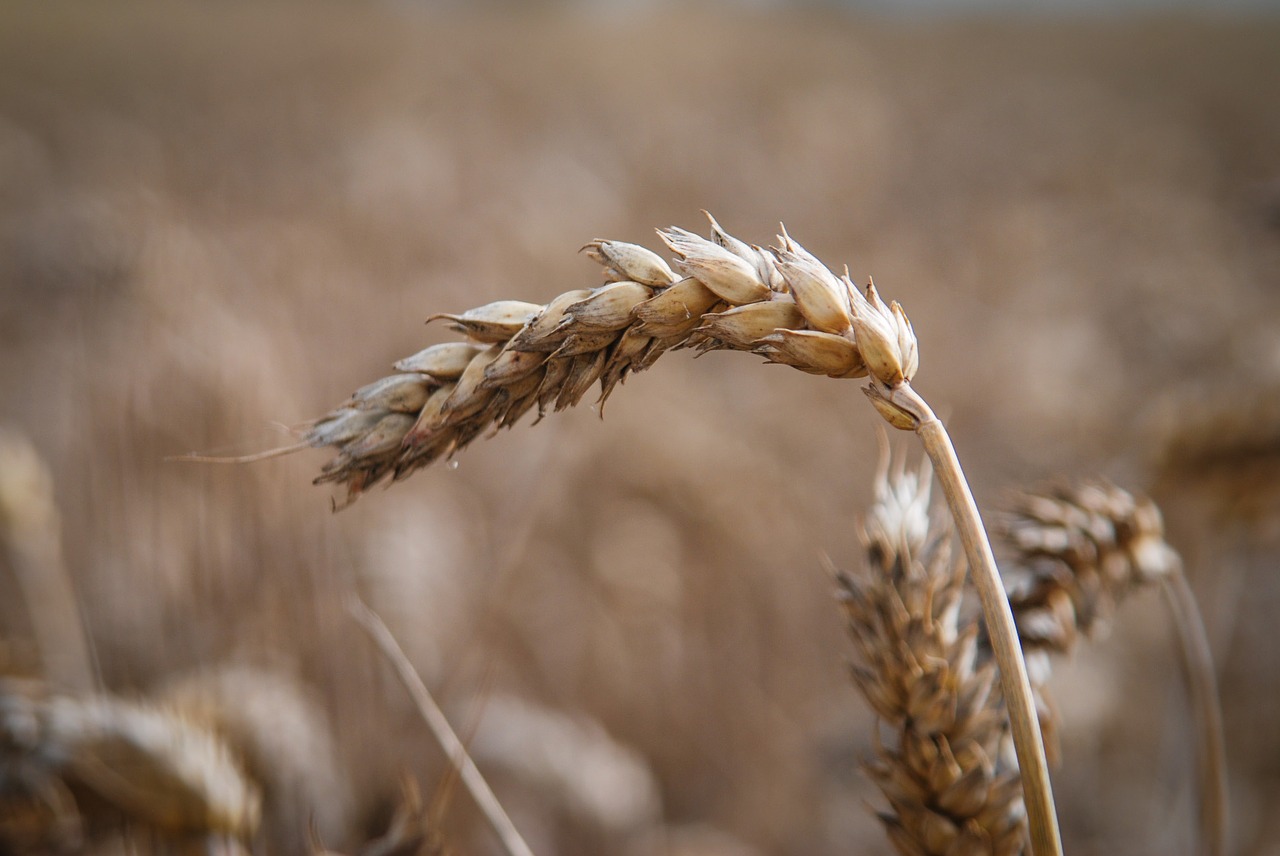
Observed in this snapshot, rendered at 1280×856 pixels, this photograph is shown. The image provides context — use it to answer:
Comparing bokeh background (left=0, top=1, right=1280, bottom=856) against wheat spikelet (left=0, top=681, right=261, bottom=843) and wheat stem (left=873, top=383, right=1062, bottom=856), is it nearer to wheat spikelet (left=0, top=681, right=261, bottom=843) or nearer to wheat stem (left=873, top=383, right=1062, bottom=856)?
wheat spikelet (left=0, top=681, right=261, bottom=843)

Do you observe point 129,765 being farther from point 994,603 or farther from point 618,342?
point 994,603

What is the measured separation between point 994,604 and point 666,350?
29 cm

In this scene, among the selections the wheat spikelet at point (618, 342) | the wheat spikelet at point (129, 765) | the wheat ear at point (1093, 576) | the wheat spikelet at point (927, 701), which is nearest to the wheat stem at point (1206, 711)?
the wheat ear at point (1093, 576)

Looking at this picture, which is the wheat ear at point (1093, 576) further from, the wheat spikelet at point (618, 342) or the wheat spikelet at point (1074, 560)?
the wheat spikelet at point (618, 342)

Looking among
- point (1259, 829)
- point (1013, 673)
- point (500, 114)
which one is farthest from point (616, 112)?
point (1013, 673)

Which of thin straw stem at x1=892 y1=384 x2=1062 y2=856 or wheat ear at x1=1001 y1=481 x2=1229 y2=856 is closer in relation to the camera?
thin straw stem at x1=892 y1=384 x2=1062 y2=856

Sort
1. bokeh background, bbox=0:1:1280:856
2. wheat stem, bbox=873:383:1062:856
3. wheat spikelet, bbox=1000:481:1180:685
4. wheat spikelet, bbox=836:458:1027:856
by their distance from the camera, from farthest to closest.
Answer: bokeh background, bbox=0:1:1280:856
wheat spikelet, bbox=1000:481:1180:685
wheat spikelet, bbox=836:458:1027:856
wheat stem, bbox=873:383:1062:856

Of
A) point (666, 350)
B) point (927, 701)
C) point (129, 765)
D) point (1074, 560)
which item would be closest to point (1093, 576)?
point (1074, 560)

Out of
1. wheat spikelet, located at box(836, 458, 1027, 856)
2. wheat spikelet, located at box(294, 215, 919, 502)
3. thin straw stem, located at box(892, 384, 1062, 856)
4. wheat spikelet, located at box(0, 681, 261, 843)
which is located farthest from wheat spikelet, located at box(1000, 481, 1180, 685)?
wheat spikelet, located at box(0, 681, 261, 843)

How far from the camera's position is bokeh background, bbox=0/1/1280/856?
168 cm

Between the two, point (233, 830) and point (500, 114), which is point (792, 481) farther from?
point (500, 114)

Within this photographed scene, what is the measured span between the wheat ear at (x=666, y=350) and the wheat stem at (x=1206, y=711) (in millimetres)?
579

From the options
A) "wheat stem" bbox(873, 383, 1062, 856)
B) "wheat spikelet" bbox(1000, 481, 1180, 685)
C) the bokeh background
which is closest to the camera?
"wheat stem" bbox(873, 383, 1062, 856)

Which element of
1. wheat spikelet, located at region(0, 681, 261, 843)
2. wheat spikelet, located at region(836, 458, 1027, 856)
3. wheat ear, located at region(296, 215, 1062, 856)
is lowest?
wheat spikelet, located at region(0, 681, 261, 843)
